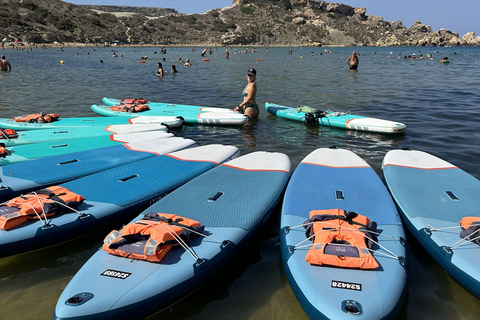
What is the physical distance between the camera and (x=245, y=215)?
4.75 metres

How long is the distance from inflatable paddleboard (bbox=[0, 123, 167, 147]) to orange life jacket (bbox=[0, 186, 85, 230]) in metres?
4.51

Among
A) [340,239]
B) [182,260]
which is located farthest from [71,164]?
[340,239]

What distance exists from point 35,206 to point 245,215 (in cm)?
299

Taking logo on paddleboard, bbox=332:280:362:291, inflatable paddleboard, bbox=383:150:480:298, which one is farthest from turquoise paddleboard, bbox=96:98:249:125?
logo on paddleboard, bbox=332:280:362:291

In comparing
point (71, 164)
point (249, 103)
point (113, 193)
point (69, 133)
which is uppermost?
point (249, 103)

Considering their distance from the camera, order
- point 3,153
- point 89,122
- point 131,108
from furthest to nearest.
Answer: point 131,108 → point 89,122 → point 3,153

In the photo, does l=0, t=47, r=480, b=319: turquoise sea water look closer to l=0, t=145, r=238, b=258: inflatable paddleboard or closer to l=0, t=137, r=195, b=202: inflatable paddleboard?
l=0, t=145, r=238, b=258: inflatable paddleboard

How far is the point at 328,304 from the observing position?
3.10m

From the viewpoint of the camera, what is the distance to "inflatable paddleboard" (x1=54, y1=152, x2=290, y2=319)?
125 inches

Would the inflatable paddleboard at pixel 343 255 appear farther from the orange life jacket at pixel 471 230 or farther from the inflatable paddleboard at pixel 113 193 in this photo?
the inflatable paddleboard at pixel 113 193

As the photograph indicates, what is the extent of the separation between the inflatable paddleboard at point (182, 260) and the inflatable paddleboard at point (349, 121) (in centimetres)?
587

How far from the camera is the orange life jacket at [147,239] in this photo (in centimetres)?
362

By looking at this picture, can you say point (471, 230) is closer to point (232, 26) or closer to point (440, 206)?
point (440, 206)

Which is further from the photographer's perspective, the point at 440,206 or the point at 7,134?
the point at 7,134
